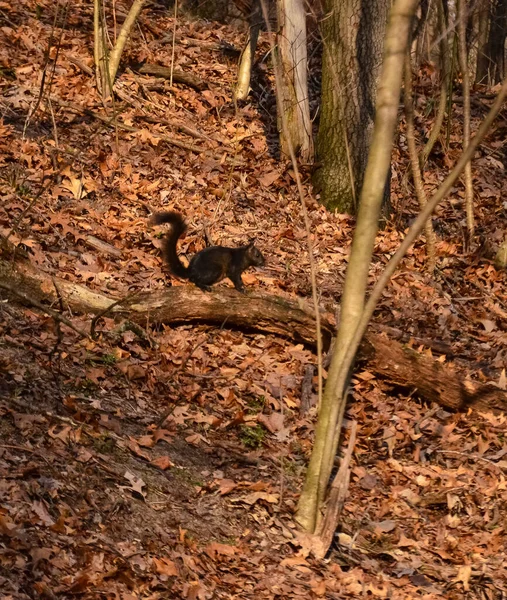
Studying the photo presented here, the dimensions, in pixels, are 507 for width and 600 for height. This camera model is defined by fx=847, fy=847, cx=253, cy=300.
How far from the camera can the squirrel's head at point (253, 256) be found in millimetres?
7905

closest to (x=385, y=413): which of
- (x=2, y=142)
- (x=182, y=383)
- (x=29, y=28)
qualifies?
(x=182, y=383)

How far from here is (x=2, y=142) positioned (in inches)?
365

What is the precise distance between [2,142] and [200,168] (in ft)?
7.80

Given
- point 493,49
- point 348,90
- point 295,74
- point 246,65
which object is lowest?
point 348,90

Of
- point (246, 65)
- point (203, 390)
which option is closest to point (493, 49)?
point (246, 65)

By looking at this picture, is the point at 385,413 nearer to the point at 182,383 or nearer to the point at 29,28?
the point at 182,383

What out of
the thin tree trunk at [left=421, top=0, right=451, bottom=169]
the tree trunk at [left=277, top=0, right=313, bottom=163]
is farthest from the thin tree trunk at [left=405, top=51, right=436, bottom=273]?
the tree trunk at [left=277, top=0, right=313, bottom=163]

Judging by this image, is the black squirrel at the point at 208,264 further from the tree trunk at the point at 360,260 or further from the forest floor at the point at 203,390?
the tree trunk at the point at 360,260

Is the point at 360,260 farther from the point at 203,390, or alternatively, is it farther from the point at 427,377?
the point at 427,377

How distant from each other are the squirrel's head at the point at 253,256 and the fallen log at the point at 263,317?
2.18 ft

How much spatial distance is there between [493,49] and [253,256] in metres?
8.85

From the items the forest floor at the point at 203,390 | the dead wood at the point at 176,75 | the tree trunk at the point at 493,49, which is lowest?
the forest floor at the point at 203,390

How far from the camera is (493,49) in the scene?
14.7 metres

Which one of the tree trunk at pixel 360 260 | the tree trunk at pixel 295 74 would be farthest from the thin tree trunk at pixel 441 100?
the tree trunk at pixel 360 260
